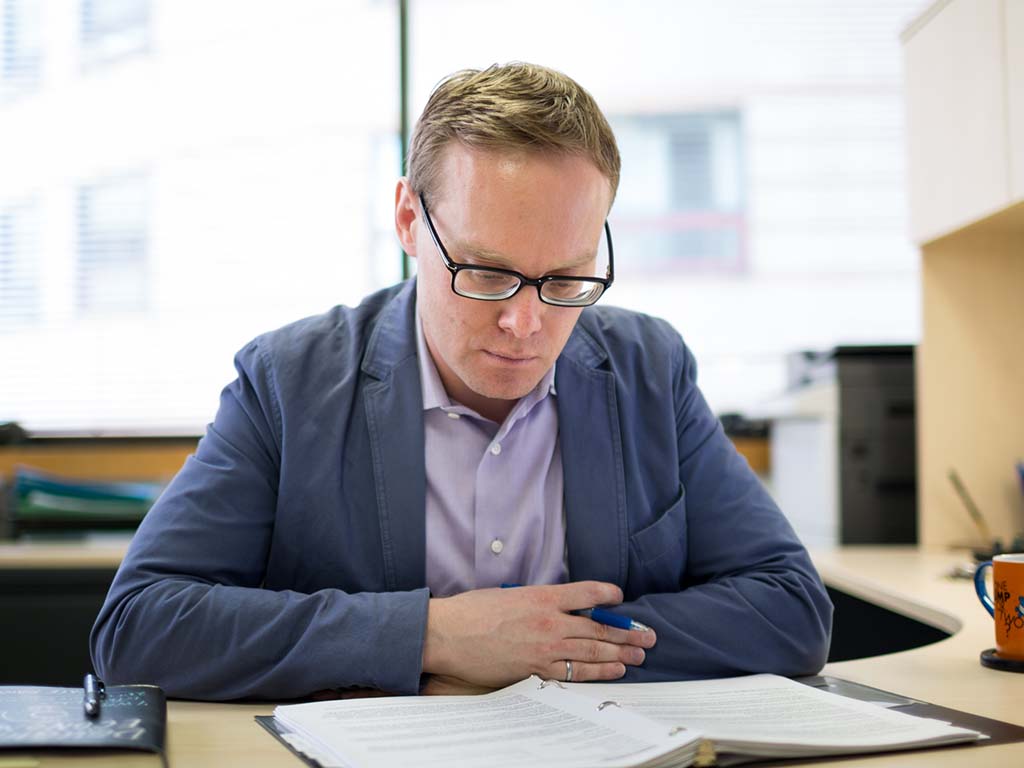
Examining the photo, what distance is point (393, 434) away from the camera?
1.45 meters

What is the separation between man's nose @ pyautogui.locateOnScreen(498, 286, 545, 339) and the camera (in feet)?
4.27

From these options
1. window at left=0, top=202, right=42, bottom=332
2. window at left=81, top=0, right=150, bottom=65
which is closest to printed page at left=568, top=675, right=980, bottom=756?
window at left=0, top=202, right=42, bottom=332

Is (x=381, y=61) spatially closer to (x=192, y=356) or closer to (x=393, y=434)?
(x=192, y=356)

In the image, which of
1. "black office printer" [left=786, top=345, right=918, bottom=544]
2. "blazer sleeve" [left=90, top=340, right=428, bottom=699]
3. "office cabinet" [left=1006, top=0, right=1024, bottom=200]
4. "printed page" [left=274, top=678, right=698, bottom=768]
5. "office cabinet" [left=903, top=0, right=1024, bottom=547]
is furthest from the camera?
"black office printer" [left=786, top=345, right=918, bottom=544]

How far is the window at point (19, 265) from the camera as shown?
330 cm

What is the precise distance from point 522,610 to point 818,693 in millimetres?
331

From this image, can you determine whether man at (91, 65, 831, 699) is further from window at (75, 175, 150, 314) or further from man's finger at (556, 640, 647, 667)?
window at (75, 175, 150, 314)

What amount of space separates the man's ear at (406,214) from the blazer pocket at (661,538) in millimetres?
499

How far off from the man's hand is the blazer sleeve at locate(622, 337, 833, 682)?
5 cm

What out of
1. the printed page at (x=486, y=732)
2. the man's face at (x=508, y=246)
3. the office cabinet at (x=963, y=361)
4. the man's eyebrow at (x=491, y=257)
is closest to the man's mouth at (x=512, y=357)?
the man's face at (x=508, y=246)

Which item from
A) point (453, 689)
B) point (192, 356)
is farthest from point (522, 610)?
point (192, 356)

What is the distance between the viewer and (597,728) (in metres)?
0.94

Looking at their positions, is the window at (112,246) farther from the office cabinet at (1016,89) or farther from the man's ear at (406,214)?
the office cabinet at (1016,89)

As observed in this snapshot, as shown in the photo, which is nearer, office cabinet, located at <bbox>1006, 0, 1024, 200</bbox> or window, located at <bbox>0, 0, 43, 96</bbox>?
office cabinet, located at <bbox>1006, 0, 1024, 200</bbox>
